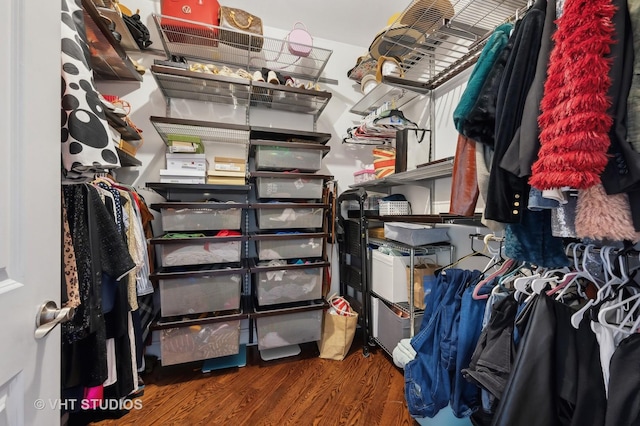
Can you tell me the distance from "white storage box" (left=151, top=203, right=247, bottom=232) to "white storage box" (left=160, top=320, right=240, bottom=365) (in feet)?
2.02

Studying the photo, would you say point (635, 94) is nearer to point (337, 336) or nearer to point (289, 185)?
point (289, 185)

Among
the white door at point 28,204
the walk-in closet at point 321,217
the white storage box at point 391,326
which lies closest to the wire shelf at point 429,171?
the walk-in closet at point 321,217

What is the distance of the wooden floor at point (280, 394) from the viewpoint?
1337mm

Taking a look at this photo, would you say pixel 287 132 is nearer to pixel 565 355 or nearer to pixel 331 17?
pixel 331 17

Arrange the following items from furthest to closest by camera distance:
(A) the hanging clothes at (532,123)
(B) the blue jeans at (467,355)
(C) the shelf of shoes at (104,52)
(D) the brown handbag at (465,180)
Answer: (C) the shelf of shoes at (104,52), (B) the blue jeans at (467,355), (D) the brown handbag at (465,180), (A) the hanging clothes at (532,123)

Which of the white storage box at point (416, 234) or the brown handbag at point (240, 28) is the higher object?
the brown handbag at point (240, 28)

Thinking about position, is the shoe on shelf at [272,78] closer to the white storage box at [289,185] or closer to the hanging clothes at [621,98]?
the white storage box at [289,185]

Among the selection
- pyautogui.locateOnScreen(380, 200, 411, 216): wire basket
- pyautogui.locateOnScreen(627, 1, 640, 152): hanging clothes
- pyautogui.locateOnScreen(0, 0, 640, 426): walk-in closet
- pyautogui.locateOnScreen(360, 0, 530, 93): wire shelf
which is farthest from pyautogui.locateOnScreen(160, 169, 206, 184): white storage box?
pyautogui.locateOnScreen(627, 1, 640, 152): hanging clothes

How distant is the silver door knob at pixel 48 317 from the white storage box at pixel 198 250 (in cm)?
101

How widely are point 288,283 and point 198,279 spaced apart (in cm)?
57

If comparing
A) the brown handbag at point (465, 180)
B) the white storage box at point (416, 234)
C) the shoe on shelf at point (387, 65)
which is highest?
→ the shoe on shelf at point (387, 65)

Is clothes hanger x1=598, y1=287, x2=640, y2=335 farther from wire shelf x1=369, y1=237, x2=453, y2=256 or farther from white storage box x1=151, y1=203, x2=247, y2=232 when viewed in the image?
white storage box x1=151, y1=203, x2=247, y2=232

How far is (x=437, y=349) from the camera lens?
1.09m

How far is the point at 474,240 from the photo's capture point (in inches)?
59.2
